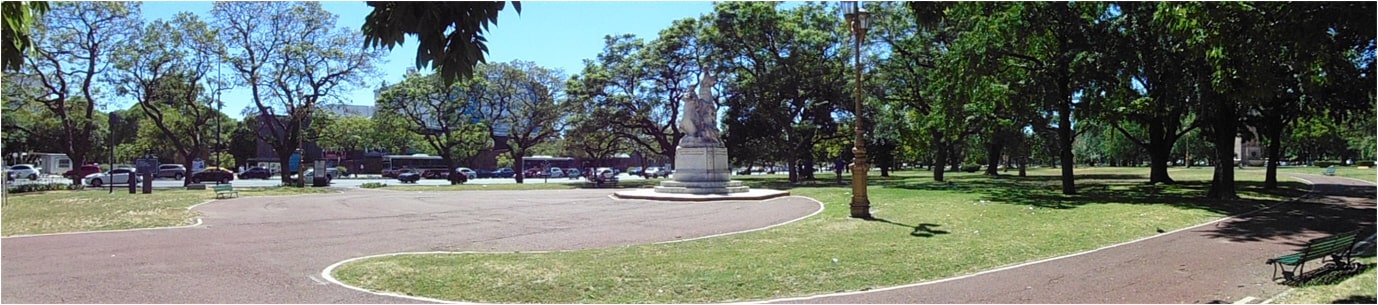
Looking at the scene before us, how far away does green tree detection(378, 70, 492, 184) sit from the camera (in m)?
48.9

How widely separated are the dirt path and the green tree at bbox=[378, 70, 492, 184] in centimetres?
2609

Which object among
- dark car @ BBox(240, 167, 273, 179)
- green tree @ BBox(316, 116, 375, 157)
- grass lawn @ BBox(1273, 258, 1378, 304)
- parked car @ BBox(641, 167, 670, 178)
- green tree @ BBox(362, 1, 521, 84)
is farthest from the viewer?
parked car @ BBox(641, 167, 670, 178)

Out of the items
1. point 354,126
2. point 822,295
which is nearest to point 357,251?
point 822,295

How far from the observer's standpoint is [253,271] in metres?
9.59

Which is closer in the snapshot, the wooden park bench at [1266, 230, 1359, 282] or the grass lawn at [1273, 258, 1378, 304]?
the grass lawn at [1273, 258, 1378, 304]

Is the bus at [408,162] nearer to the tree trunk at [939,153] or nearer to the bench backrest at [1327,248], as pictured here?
the tree trunk at [939,153]

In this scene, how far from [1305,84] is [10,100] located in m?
49.1

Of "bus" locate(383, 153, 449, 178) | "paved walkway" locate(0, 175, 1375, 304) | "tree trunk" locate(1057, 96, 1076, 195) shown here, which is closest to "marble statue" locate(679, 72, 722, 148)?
"paved walkway" locate(0, 175, 1375, 304)

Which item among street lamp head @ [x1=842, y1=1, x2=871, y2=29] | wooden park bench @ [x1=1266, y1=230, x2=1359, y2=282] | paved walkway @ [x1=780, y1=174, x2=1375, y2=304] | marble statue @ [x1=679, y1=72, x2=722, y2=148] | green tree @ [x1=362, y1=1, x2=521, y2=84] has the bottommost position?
paved walkway @ [x1=780, y1=174, x2=1375, y2=304]

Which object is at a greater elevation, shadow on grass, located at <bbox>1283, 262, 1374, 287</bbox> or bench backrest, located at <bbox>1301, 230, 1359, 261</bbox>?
bench backrest, located at <bbox>1301, 230, 1359, 261</bbox>

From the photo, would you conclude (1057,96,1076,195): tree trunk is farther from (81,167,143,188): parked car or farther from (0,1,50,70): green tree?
(81,167,143,188): parked car

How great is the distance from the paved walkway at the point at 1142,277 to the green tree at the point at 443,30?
15.4 ft

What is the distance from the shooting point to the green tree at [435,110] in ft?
160

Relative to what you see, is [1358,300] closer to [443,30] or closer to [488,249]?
[443,30]
